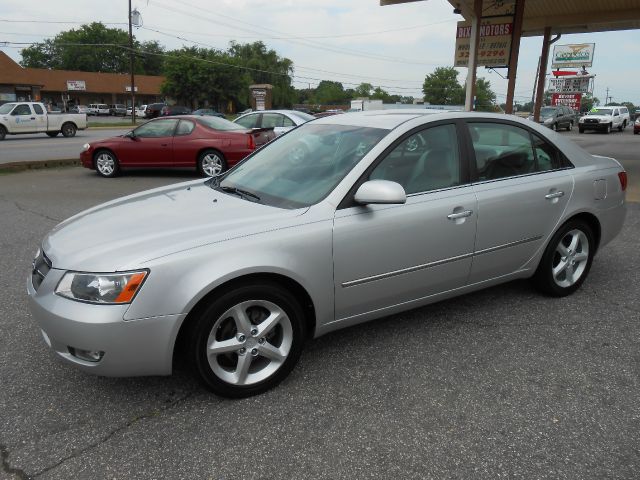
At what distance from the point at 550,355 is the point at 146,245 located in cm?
258

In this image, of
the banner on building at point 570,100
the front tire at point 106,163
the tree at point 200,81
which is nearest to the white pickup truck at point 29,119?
the front tire at point 106,163

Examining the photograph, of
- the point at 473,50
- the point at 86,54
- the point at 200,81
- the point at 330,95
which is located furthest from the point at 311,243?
the point at 330,95

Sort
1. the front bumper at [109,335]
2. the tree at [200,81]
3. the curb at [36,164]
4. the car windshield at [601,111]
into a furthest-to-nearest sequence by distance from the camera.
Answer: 1. the tree at [200,81]
2. the car windshield at [601,111]
3. the curb at [36,164]
4. the front bumper at [109,335]

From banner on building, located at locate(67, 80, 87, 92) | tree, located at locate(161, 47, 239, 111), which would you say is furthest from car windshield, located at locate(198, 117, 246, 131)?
banner on building, located at locate(67, 80, 87, 92)

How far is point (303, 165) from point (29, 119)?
79.1ft

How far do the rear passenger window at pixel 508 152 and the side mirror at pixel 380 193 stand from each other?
1.02m

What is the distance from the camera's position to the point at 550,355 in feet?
10.9

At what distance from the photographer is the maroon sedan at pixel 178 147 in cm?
1102

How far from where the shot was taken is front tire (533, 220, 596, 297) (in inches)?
160

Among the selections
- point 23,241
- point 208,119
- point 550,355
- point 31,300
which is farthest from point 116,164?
point 550,355

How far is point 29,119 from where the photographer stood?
23.1m

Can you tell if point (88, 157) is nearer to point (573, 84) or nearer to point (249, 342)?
point (249, 342)

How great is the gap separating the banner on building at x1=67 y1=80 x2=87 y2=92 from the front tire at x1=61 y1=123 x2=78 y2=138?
49849mm

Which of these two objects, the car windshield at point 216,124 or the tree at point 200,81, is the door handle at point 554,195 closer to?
the car windshield at point 216,124
